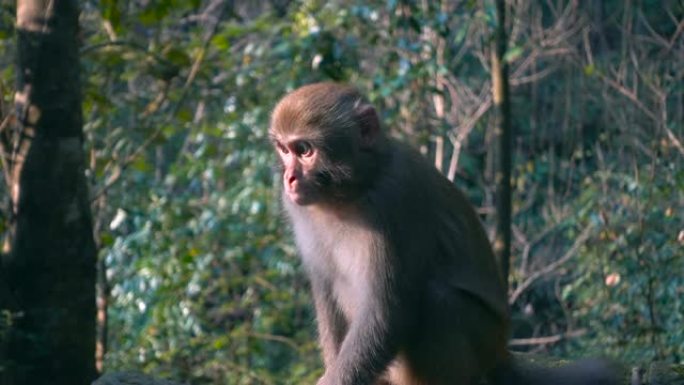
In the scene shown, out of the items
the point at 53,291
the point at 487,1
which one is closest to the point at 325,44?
the point at 487,1

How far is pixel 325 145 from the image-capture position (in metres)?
4.77

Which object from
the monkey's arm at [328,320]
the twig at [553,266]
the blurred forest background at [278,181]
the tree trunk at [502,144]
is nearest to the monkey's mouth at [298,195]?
the monkey's arm at [328,320]

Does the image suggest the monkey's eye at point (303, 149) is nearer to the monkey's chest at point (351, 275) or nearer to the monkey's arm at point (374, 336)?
the monkey's chest at point (351, 275)

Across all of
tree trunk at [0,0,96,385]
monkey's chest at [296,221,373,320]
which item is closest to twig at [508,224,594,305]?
monkey's chest at [296,221,373,320]

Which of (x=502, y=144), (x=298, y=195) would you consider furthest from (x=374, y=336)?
(x=502, y=144)

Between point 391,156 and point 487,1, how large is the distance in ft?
10.3

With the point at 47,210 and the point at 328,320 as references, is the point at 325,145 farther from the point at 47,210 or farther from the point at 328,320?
the point at 47,210

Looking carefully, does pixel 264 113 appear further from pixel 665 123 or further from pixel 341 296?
pixel 341 296

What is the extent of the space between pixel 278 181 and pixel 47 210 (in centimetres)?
283

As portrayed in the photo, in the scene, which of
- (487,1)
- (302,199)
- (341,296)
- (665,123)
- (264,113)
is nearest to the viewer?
(302,199)

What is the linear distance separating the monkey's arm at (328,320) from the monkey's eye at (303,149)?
2.38 feet

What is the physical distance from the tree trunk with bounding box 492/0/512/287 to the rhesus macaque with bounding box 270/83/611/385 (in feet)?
7.35

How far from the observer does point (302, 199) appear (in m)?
4.73

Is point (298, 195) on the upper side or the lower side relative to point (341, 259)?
upper
